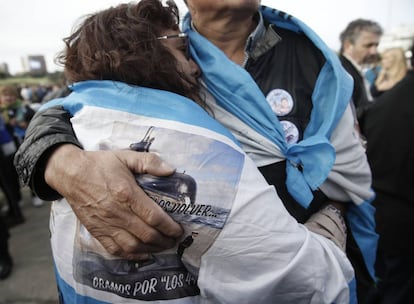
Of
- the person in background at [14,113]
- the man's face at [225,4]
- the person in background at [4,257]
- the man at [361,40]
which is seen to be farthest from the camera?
the person in background at [14,113]

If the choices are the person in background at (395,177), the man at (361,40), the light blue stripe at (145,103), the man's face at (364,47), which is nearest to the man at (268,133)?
the light blue stripe at (145,103)

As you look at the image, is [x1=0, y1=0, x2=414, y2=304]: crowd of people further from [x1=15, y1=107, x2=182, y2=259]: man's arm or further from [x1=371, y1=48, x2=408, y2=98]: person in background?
[x1=371, y1=48, x2=408, y2=98]: person in background

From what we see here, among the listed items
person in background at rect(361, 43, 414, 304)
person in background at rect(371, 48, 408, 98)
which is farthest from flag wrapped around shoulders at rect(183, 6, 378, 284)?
person in background at rect(371, 48, 408, 98)

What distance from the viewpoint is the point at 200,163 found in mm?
761

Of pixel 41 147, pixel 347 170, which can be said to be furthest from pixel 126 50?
pixel 347 170

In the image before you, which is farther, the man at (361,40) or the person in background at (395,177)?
the man at (361,40)

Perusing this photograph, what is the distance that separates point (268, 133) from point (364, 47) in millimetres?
3090

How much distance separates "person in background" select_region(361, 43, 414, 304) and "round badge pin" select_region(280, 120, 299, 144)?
1.29 metres

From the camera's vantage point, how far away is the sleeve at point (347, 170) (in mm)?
1147

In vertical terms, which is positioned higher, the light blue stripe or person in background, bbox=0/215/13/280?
the light blue stripe

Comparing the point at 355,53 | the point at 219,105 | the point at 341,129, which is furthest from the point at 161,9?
the point at 355,53

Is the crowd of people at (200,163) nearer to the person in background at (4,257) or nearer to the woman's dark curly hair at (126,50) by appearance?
the woman's dark curly hair at (126,50)

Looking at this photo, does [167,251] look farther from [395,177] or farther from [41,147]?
[395,177]

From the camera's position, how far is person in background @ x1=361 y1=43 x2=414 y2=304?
2.07 metres
